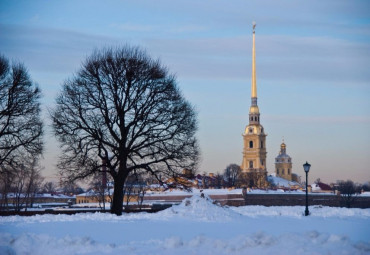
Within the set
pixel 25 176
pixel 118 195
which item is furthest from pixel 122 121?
pixel 25 176

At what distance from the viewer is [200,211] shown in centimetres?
3566

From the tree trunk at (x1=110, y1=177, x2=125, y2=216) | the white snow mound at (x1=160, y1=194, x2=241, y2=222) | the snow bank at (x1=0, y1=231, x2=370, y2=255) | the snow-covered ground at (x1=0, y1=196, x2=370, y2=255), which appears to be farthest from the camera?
the tree trunk at (x1=110, y1=177, x2=125, y2=216)

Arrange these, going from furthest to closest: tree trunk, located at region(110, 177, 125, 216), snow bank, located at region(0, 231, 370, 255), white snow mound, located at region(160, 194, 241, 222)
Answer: tree trunk, located at region(110, 177, 125, 216), white snow mound, located at region(160, 194, 241, 222), snow bank, located at region(0, 231, 370, 255)

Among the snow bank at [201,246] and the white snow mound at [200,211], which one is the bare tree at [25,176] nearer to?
the white snow mound at [200,211]

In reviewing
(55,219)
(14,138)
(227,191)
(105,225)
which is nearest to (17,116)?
(14,138)

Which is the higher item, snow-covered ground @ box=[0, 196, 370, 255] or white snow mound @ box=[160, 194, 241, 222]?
white snow mound @ box=[160, 194, 241, 222]

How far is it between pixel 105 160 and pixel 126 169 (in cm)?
145

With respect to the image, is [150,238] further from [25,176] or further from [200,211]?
[25,176]

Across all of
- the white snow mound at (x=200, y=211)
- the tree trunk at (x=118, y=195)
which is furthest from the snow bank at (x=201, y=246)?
the tree trunk at (x=118, y=195)

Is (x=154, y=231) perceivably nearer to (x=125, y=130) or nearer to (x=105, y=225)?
(x=105, y=225)

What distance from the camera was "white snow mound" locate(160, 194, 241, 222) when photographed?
3469cm

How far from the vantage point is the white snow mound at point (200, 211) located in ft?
114

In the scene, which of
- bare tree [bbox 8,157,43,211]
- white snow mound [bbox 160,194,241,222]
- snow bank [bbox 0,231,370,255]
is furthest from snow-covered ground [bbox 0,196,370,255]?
bare tree [bbox 8,157,43,211]

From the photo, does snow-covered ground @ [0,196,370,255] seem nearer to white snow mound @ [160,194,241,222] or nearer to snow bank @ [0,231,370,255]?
snow bank @ [0,231,370,255]
